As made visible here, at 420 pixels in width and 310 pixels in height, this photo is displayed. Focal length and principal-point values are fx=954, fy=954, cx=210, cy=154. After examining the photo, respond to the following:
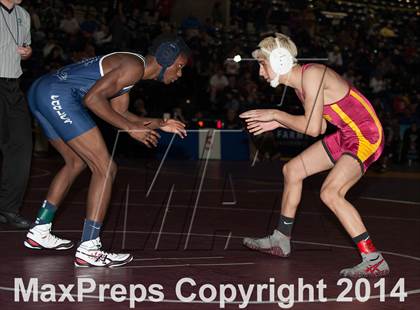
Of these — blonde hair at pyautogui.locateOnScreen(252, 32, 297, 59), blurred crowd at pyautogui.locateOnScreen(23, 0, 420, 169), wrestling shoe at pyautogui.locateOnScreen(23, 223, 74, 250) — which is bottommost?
blurred crowd at pyautogui.locateOnScreen(23, 0, 420, 169)

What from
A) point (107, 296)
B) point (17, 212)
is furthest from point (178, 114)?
point (107, 296)

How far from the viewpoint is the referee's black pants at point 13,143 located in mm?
9555

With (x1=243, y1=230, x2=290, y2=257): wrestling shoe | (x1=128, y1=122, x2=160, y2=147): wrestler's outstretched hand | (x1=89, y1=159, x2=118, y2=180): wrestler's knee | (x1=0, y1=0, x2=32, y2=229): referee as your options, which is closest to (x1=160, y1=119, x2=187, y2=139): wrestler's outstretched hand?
(x1=128, y1=122, x2=160, y2=147): wrestler's outstretched hand

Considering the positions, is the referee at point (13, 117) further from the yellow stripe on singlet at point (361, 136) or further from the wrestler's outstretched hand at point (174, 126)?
the yellow stripe on singlet at point (361, 136)

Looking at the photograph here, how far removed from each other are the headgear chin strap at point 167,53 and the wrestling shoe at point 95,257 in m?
1.51

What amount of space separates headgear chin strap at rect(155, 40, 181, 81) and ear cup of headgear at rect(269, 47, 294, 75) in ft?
2.52

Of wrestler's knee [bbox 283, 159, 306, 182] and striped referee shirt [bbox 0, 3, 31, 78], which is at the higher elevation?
striped referee shirt [bbox 0, 3, 31, 78]

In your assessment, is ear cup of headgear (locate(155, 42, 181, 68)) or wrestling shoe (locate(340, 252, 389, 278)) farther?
ear cup of headgear (locate(155, 42, 181, 68))

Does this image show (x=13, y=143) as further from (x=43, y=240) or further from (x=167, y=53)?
(x=167, y=53)

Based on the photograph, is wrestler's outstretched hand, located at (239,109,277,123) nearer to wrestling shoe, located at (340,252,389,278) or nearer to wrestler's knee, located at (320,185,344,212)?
wrestler's knee, located at (320,185,344,212)

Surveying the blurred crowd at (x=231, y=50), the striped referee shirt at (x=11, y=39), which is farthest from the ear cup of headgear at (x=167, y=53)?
the blurred crowd at (x=231, y=50)

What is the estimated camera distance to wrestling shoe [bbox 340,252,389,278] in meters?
7.13

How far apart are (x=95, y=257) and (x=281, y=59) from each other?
2106 mm

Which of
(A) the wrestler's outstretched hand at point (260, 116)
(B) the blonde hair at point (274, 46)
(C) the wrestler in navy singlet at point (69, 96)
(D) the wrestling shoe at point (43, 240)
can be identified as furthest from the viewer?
(D) the wrestling shoe at point (43, 240)
